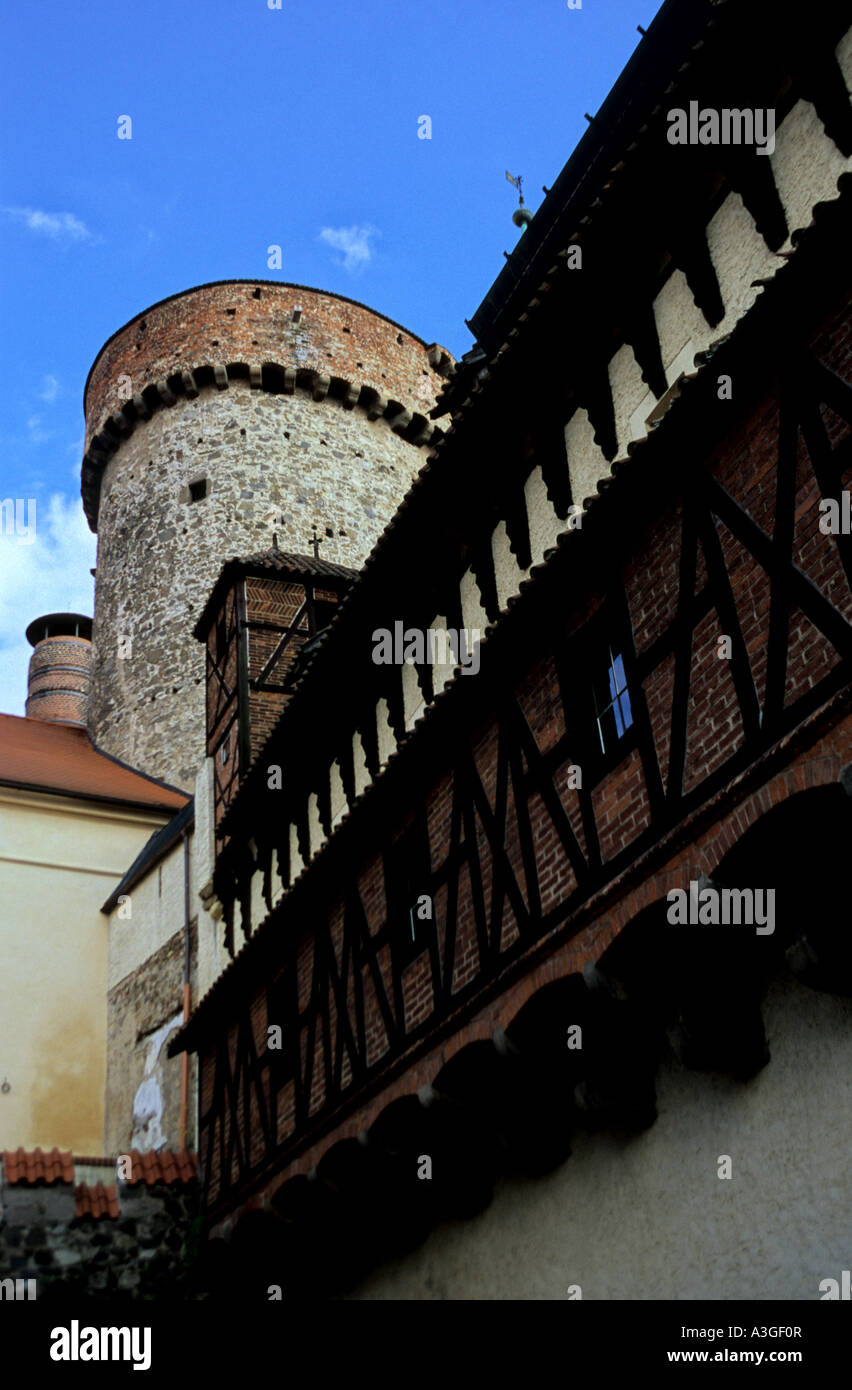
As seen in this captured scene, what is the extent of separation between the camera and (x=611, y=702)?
8.37 meters

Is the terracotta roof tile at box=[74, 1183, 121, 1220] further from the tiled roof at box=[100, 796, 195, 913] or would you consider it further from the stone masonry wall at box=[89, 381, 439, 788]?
the stone masonry wall at box=[89, 381, 439, 788]

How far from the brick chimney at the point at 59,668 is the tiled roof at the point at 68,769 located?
429 inches

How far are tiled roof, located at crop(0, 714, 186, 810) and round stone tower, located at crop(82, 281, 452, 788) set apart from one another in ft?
2.01

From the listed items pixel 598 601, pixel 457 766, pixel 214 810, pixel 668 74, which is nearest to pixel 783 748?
pixel 598 601

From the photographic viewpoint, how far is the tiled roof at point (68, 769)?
22781mm

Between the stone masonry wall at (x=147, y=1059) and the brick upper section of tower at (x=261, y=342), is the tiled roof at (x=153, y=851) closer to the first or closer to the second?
the stone masonry wall at (x=147, y=1059)

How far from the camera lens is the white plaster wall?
22.2 ft

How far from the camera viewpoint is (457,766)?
31.8ft

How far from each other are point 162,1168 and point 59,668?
2761 centimetres

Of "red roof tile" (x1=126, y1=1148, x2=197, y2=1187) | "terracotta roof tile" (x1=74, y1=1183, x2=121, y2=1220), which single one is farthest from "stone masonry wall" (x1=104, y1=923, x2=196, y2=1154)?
"terracotta roof tile" (x1=74, y1=1183, x2=121, y2=1220)

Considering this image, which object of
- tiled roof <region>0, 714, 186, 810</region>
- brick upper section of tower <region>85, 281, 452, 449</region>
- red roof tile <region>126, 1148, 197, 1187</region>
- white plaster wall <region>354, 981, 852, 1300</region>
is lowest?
white plaster wall <region>354, 981, 852, 1300</region>

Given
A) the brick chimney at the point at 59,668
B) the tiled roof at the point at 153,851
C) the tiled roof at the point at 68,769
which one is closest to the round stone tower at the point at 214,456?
the tiled roof at the point at 68,769

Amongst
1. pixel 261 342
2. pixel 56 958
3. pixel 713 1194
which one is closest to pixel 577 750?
pixel 713 1194

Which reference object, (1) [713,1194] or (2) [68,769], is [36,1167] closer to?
(1) [713,1194]
